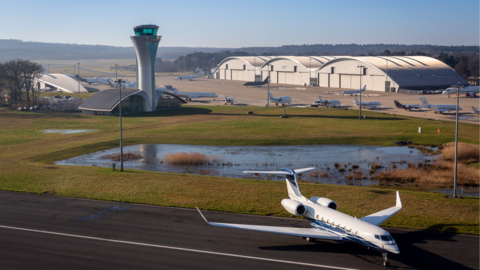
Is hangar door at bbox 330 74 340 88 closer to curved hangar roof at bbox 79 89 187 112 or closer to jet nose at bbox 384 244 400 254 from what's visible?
curved hangar roof at bbox 79 89 187 112

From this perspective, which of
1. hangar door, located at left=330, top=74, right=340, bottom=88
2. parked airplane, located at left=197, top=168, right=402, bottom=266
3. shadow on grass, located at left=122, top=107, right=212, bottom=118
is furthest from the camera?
hangar door, located at left=330, top=74, right=340, bottom=88

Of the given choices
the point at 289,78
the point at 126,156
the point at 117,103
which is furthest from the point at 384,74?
the point at 126,156

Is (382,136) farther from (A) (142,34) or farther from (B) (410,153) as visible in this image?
(A) (142,34)

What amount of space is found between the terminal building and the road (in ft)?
236

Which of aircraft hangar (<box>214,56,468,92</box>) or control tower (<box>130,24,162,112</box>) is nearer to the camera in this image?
control tower (<box>130,24,162,112</box>)

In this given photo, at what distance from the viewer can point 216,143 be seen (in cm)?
6925

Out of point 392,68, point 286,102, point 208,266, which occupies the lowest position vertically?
point 208,266

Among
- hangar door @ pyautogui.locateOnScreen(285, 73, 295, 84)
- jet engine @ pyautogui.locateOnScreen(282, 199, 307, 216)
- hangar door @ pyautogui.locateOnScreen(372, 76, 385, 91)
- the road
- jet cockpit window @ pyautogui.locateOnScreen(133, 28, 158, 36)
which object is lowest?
the road

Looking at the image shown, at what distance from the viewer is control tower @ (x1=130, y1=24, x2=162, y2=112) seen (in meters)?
103

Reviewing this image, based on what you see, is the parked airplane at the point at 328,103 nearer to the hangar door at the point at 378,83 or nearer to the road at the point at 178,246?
the hangar door at the point at 378,83

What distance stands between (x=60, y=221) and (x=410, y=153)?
1860 inches

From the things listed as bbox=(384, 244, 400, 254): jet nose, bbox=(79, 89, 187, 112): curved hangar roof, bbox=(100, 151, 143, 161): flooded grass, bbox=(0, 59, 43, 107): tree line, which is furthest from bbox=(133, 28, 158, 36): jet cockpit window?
bbox=(384, 244, 400, 254): jet nose

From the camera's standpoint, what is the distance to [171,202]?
36.5 m

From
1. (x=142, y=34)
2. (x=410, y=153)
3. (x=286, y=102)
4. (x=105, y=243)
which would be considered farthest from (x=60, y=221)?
(x=286, y=102)
